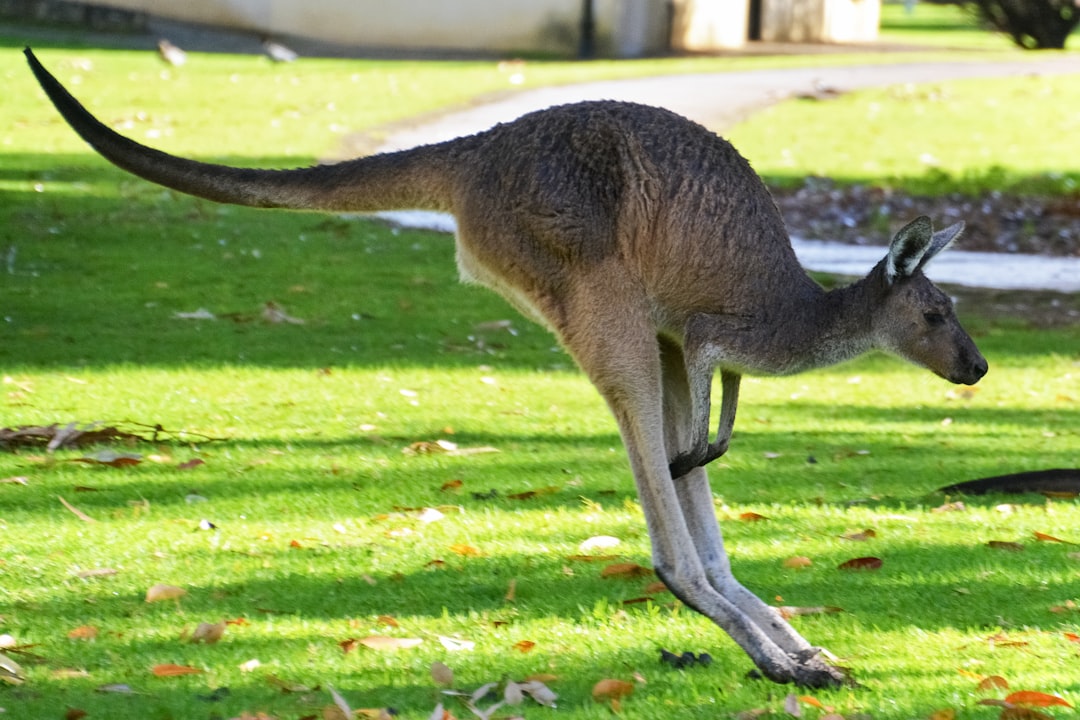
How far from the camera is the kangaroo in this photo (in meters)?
4.27

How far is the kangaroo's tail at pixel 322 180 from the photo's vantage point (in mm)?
4465

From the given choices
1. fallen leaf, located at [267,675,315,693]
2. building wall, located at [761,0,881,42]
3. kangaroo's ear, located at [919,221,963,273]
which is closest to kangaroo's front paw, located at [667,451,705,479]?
kangaroo's ear, located at [919,221,963,273]

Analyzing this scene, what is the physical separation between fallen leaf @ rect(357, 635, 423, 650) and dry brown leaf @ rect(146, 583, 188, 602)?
0.73m

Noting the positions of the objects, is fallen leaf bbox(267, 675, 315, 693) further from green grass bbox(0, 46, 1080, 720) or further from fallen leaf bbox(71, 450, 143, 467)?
fallen leaf bbox(71, 450, 143, 467)

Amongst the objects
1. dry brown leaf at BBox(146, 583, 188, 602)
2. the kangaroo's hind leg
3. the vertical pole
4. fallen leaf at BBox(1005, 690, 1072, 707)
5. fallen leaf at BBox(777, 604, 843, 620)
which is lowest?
the vertical pole

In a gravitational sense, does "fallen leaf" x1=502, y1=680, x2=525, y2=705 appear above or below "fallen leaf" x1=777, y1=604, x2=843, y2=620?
above

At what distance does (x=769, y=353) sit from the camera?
14.4 feet

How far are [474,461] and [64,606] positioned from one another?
243 centimetres

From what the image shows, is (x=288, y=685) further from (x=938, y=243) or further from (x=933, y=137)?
(x=933, y=137)

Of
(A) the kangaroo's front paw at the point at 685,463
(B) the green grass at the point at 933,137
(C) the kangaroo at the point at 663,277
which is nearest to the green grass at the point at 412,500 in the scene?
(C) the kangaroo at the point at 663,277

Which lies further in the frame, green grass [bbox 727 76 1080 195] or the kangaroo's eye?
green grass [bbox 727 76 1080 195]

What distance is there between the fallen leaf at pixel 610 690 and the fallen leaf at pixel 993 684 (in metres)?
0.93

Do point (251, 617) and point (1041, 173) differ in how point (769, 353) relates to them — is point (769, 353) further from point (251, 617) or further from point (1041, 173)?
point (1041, 173)

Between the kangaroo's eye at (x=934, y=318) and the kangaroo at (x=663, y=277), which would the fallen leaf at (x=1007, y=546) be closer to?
the kangaroo at (x=663, y=277)
